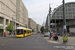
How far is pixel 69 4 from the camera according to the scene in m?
63.3

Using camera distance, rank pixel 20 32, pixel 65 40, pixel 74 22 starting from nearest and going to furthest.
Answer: pixel 65 40 < pixel 20 32 < pixel 74 22

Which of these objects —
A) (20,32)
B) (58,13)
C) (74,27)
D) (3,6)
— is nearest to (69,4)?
(58,13)

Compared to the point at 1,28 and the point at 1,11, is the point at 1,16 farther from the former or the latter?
the point at 1,28

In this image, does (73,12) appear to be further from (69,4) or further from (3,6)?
(3,6)

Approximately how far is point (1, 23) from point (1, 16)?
12.5 feet

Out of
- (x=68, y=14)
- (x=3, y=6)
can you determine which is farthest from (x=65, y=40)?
(x=68, y=14)

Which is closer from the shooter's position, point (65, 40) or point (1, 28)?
point (65, 40)

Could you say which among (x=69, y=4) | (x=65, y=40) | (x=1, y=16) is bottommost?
(x=65, y=40)

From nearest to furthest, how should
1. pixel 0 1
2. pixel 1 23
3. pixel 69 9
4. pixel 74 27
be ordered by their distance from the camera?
pixel 0 1 → pixel 1 23 → pixel 74 27 → pixel 69 9

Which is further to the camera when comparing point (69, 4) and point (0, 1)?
point (69, 4)

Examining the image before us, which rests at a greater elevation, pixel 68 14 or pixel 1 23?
pixel 68 14

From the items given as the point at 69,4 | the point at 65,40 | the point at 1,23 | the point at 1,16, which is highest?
the point at 69,4

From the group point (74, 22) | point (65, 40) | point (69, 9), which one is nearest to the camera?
point (65, 40)

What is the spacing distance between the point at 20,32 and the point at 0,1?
21641 mm
